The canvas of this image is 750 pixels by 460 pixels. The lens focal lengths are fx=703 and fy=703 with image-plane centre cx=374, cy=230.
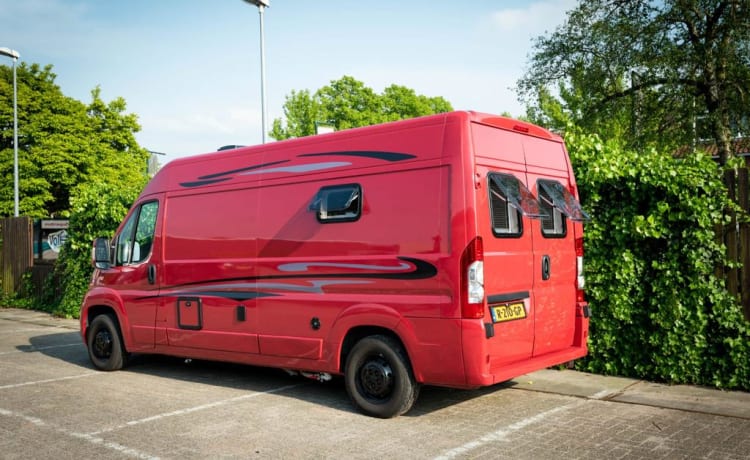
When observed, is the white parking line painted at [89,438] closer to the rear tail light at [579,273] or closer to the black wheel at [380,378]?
the black wheel at [380,378]

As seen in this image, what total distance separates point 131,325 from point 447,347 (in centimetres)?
465

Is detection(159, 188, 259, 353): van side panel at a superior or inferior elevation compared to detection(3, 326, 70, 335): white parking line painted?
superior

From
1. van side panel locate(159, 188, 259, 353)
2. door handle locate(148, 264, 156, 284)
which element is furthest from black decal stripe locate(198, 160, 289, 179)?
door handle locate(148, 264, 156, 284)

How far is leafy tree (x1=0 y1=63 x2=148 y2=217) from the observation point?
124 ft

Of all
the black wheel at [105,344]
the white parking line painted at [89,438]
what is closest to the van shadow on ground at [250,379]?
the black wheel at [105,344]

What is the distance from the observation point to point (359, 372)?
6.41 metres

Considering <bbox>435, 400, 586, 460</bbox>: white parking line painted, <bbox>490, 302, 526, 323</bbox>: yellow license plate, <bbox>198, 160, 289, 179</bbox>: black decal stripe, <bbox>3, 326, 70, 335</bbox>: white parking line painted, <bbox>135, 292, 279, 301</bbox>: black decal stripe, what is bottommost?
<bbox>435, 400, 586, 460</bbox>: white parking line painted

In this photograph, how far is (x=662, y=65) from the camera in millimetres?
21797

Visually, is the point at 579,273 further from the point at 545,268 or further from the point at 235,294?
the point at 235,294

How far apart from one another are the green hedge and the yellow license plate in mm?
2048

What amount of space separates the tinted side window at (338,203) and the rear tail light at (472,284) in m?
1.21

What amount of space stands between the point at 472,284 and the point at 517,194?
3.36 feet

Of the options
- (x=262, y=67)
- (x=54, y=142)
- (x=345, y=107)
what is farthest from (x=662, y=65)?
(x=54, y=142)

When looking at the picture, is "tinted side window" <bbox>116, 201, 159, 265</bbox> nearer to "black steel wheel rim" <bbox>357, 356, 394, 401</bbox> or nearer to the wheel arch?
the wheel arch
